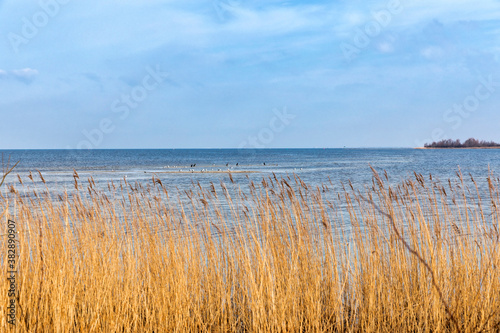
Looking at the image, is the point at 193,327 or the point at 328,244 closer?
the point at 193,327

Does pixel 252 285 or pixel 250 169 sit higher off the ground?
pixel 250 169

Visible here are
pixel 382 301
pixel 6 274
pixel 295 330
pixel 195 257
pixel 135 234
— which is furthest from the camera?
pixel 135 234

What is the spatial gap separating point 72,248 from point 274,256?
2.14 metres

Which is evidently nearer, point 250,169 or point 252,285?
point 252,285

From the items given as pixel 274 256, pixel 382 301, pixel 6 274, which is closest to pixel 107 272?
pixel 6 274

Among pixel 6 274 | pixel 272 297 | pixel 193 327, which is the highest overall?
pixel 6 274

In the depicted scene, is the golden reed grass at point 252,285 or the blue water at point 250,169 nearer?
the golden reed grass at point 252,285

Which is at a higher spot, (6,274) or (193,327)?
(6,274)

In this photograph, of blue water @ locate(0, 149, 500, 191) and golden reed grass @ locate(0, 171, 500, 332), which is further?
blue water @ locate(0, 149, 500, 191)

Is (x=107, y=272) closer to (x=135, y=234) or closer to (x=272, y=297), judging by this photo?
(x=135, y=234)

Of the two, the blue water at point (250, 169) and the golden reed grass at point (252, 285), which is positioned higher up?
the blue water at point (250, 169)

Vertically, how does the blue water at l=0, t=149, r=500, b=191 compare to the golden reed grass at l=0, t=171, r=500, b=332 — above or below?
above

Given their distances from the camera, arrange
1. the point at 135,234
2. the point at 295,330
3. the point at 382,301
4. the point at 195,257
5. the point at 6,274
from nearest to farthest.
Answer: the point at 6,274 < the point at 295,330 < the point at 382,301 < the point at 195,257 < the point at 135,234

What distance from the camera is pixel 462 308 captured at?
3.71 metres
